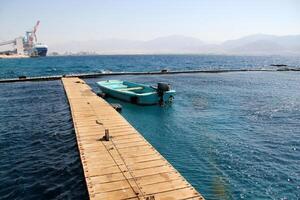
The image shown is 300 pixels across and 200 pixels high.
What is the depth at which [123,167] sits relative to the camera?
13.0 meters

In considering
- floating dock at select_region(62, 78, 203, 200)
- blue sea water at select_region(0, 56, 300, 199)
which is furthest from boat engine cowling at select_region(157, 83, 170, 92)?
floating dock at select_region(62, 78, 203, 200)

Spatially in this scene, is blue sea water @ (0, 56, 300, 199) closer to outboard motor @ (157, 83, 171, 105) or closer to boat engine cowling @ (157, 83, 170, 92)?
outboard motor @ (157, 83, 171, 105)

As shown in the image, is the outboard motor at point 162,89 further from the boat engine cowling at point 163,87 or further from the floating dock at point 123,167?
the floating dock at point 123,167

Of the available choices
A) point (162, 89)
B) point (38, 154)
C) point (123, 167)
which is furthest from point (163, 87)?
point (123, 167)

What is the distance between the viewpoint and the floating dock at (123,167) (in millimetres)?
10648

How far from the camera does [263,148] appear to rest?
19.1m

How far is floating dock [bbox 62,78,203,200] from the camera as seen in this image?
10.6 meters

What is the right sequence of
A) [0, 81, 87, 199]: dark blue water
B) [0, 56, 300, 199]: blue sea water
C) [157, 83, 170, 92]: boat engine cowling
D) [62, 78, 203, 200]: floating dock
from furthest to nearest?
1. [157, 83, 170, 92]: boat engine cowling
2. [0, 56, 300, 199]: blue sea water
3. [0, 81, 87, 199]: dark blue water
4. [62, 78, 203, 200]: floating dock

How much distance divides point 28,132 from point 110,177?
1303 centimetres

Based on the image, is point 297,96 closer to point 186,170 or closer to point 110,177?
point 186,170

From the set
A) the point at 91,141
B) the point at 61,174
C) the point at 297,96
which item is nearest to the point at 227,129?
the point at 91,141

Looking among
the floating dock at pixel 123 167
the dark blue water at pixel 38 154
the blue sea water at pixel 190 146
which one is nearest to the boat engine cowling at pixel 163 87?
the blue sea water at pixel 190 146

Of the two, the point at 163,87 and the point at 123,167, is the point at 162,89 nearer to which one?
the point at 163,87

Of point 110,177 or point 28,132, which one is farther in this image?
point 28,132
